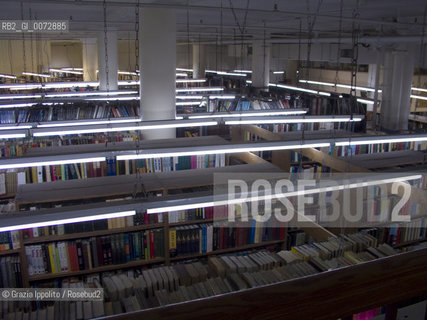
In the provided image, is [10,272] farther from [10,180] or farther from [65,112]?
[65,112]

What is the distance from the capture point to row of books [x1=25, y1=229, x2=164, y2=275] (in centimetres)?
441

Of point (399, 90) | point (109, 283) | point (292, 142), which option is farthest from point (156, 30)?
point (399, 90)

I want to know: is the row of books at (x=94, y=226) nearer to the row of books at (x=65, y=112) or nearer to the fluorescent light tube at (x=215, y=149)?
the fluorescent light tube at (x=215, y=149)

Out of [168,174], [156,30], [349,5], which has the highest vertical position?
[349,5]

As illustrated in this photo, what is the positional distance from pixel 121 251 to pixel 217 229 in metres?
Answer: 1.13

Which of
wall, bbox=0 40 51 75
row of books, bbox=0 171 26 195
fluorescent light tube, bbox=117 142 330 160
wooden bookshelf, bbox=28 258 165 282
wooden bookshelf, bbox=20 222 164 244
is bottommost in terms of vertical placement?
wooden bookshelf, bbox=28 258 165 282

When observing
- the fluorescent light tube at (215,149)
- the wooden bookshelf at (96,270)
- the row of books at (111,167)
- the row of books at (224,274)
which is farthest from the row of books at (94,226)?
the row of books at (111,167)

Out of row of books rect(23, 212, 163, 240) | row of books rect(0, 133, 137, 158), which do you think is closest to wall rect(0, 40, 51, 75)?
row of books rect(0, 133, 137, 158)

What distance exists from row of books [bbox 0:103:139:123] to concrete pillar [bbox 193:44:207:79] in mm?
12287

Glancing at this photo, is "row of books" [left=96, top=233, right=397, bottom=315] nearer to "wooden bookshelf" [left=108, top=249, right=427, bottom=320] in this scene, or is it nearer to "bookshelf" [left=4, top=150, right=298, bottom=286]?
"bookshelf" [left=4, top=150, right=298, bottom=286]

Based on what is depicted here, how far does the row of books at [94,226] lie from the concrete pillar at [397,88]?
9244 millimetres

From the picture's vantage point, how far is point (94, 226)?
4598mm

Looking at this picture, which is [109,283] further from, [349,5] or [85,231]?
[349,5]

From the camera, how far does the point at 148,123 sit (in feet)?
17.2
